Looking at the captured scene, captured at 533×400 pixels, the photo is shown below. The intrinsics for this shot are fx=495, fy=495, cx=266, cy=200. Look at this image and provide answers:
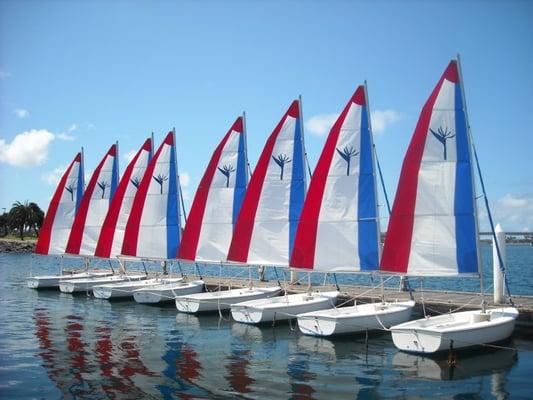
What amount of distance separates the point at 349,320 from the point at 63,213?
25.6 meters

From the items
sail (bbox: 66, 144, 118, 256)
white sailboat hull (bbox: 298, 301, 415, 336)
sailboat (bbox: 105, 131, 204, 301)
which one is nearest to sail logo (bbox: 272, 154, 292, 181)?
white sailboat hull (bbox: 298, 301, 415, 336)

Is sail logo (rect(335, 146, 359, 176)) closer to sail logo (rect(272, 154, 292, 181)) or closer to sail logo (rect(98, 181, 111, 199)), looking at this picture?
sail logo (rect(272, 154, 292, 181))

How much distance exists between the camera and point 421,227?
683 inches

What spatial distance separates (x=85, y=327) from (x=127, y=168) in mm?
14916

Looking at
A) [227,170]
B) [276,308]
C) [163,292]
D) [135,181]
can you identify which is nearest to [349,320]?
[276,308]

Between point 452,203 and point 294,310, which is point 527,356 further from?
point 294,310

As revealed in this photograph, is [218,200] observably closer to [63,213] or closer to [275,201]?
[275,201]

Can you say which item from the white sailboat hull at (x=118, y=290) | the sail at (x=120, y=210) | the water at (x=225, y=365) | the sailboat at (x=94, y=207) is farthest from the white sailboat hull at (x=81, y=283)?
the water at (x=225, y=365)

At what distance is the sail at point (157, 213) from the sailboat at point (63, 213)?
7.97m

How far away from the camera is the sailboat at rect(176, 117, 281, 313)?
83.7ft

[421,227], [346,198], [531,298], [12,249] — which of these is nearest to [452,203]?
[421,227]

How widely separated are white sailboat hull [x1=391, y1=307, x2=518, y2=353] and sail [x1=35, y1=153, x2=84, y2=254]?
27.1 metres

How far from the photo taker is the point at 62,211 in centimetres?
3575

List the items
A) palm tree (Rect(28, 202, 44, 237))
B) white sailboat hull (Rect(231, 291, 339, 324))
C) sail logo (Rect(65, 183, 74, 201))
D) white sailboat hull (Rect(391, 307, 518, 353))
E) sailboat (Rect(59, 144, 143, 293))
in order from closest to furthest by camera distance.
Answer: white sailboat hull (Rect(391, 307, 518, 353)) < white sailboat hull (Rect(231, 291, 339, 324)) < sailboat (Rect(59, 144, 143, 293)) < sail logo (Rect(65, 183, 74, 201)) < palm tree (Rect(28, 202, 44, 237))
